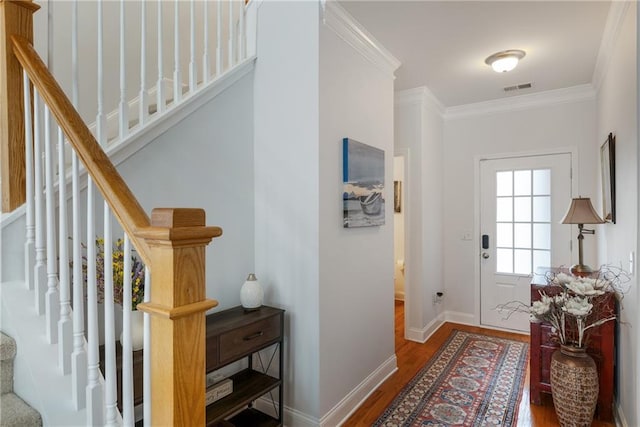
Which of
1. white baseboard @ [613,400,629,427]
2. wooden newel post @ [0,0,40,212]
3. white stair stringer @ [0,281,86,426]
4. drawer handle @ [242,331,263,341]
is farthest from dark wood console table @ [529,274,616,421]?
wooden newel post @ [0,0,40,212]

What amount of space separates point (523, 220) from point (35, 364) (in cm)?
445

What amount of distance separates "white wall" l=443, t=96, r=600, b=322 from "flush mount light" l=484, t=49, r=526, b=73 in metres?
1.25

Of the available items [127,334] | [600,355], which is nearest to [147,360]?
[127,334]

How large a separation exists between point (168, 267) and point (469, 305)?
4310 mm

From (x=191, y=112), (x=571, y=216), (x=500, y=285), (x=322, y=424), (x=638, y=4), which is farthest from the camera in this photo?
(x=500, y=285)

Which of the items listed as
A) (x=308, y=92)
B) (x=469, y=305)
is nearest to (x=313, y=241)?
(x=308, y=92)

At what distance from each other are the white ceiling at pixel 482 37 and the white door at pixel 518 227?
0.94 metres

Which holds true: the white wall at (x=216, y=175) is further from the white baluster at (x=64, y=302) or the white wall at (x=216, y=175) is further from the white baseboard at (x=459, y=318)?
the white baseboard at (x=459, y=318)

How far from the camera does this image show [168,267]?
0.88 metres

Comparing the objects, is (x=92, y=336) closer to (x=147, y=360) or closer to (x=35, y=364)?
(x=147, y=360)

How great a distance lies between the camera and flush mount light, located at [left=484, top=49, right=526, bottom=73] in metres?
3.00

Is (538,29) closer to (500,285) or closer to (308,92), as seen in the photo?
(308,92)

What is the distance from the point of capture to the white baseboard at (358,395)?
2.36m

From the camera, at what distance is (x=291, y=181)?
2.39 metres
